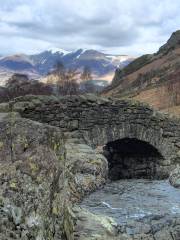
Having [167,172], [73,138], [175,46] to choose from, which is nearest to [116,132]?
[73,138]

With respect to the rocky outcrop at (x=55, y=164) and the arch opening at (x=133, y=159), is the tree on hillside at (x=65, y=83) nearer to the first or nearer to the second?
the arch opening at (x=133, y=159)

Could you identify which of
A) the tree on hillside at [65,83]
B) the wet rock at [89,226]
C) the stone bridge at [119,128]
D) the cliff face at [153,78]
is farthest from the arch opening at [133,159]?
the tree on hillside at [65,83]

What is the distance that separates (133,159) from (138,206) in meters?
11.1

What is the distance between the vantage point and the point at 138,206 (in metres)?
12.0

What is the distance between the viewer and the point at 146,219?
10289 millimetres

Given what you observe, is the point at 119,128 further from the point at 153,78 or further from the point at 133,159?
the point at 153,78

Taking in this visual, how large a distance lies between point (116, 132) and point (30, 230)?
14.3m

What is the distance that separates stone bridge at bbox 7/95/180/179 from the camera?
16500mm

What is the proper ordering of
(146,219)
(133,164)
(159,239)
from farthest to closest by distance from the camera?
(133,164)
(146,219)
(159,239)

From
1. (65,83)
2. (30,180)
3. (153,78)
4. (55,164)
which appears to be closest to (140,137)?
(55,164)

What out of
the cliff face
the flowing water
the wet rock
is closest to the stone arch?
the flowing water

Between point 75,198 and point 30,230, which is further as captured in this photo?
point 75,198

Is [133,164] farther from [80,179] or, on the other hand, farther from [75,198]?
[75,198]

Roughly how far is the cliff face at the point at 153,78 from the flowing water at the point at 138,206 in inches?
1610
